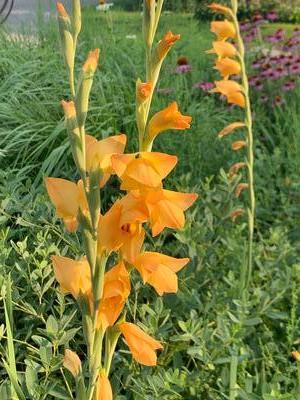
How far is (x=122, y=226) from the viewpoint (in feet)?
3.30

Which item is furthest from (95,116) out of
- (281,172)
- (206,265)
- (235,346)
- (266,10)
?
(266,10)

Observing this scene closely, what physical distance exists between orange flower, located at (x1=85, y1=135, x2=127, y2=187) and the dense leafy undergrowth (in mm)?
495

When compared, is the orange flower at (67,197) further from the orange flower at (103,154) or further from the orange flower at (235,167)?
the orange flower at (235,167)

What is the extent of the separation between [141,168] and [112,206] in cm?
10

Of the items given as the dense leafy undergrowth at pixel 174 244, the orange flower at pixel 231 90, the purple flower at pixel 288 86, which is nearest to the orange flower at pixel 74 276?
the dense leafy undergrowth at pixel 174 244

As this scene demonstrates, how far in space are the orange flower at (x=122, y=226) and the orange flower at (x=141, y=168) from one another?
1.1 inches

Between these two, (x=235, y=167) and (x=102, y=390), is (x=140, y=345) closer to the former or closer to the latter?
(x=102, y=390)

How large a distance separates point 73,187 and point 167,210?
15 cm

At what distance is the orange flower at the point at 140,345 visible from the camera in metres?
1.06

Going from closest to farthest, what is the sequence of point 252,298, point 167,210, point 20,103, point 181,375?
point 167,210 < point 181,375 < point 252,298 < point 20,103

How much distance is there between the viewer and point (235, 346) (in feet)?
5.78

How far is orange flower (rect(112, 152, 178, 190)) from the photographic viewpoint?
96 cm

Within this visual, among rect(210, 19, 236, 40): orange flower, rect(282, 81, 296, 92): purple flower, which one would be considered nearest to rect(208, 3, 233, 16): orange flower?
rect(210, 19, 236, 40): orange flower

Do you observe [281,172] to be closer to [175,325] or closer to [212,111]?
[212,111]
